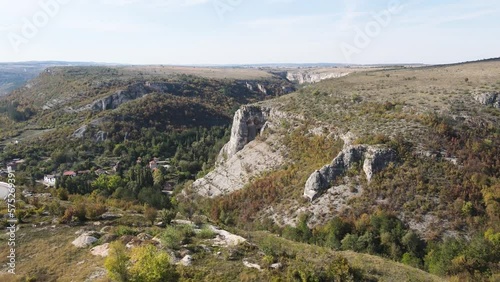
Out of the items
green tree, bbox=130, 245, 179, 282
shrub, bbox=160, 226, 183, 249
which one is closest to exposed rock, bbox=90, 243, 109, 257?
shrub, bbox=160, 226, 183, 249

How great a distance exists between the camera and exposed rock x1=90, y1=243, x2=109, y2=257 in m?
23.7

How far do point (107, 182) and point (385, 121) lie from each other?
47988 millimetres

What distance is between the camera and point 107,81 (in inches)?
5930

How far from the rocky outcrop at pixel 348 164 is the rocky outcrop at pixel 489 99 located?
71.6 ft

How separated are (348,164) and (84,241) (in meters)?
29.5

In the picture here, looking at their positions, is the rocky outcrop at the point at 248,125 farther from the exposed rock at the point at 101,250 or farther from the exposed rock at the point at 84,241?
the exposed rock at the point at 101,250

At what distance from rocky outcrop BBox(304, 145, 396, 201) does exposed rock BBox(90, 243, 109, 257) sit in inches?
964

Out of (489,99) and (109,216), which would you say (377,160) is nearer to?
(489,99)

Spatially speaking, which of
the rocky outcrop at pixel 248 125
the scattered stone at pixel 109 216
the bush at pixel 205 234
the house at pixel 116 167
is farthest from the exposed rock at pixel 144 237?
the house at pixel 116 167

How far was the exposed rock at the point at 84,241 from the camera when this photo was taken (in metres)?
25.4

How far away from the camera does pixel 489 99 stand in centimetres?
5372

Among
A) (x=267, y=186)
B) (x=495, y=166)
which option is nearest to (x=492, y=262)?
(x=495, y=166)

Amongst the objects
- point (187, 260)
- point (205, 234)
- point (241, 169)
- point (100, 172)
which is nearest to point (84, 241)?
point (205, 234)

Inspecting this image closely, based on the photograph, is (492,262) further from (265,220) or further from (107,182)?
(107,182)
